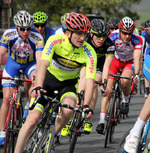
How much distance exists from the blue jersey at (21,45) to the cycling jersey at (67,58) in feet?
4.21

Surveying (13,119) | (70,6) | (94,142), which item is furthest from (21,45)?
(70,6)

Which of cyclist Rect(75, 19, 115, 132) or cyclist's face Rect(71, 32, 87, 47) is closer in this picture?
cyclist's face Rect(71, 32, 87, 47)

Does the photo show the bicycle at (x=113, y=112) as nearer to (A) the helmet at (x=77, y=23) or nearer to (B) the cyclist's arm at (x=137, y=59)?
(B) the cyclist's arm at (x=137, y=59)

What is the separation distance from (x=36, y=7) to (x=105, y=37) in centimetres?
6391

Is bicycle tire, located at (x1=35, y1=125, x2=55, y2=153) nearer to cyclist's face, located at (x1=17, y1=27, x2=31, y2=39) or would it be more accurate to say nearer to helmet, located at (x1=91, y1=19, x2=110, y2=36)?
cyclist's face, located at (x1=17, y1=27, x2=31, y2=39)

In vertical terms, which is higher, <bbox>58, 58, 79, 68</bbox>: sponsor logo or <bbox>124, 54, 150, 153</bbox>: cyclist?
<bbox>58, 58, 79, 68</bbox>: sponsor logo

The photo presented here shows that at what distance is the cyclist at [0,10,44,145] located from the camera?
760 cm

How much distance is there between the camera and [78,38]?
6258 mm

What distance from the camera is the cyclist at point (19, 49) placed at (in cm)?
760

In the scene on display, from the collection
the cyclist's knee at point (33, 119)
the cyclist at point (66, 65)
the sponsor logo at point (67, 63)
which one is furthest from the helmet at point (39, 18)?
the cyclist's knee at point (33, 119)

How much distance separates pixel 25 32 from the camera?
25.1ft

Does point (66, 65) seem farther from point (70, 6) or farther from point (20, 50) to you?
point (70, 6)

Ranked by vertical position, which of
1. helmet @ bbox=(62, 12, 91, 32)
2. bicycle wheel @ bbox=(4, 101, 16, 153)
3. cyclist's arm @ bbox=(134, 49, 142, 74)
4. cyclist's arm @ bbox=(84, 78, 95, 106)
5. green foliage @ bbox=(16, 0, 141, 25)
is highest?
helmet @ bbox=(62, 12, 91, 32)

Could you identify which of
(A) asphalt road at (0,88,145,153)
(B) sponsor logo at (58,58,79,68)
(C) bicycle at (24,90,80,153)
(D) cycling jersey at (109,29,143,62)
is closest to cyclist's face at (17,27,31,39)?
(B) sponsor logo at (58,58,79,68)
